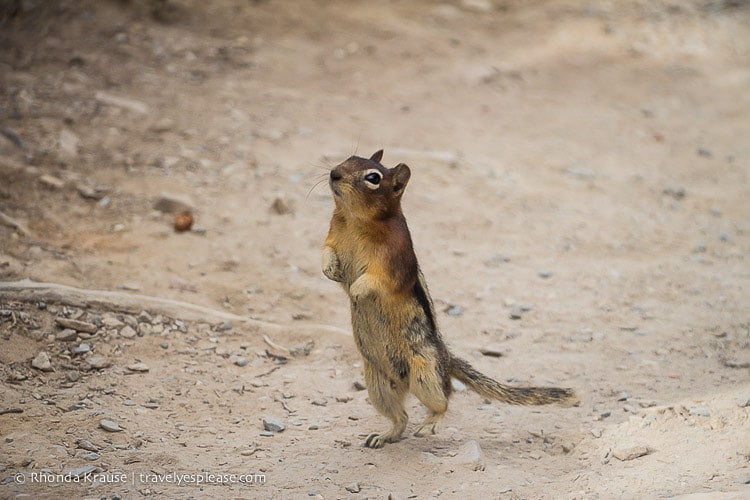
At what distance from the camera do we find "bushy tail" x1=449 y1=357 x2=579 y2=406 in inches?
182

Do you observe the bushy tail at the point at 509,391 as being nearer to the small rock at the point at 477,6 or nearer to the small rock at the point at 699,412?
the small rock at the point at 699,412

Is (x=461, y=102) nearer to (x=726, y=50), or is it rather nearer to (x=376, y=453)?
(x=726, y=50)

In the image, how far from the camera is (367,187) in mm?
4043

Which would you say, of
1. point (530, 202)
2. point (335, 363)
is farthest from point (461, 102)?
point (335, 363)

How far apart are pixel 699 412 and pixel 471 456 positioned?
1355 millimetres

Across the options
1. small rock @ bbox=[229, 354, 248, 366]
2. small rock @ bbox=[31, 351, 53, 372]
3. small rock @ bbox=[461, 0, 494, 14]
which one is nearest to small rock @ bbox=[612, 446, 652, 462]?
small rock @ bbox=[229, 354, 248, 366]

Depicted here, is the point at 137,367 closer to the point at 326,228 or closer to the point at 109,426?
the point at 109,426

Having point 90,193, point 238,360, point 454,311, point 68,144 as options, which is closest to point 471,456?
point 238,360

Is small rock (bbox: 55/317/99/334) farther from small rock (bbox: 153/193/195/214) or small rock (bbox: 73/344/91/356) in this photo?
small rock (bbox: 153/193/195/214)

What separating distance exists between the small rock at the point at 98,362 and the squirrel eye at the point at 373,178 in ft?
6.73

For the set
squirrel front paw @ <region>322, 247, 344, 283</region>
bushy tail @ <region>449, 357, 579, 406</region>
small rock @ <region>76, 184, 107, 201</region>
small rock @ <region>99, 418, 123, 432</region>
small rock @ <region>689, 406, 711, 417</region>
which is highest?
squirrel front paw @ <region>322, 247, 344, 283</region>

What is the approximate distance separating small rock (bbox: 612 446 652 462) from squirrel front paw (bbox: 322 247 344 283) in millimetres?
1753

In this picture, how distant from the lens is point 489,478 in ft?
13.6

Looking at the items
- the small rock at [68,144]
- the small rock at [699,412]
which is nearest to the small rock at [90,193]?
the small rock at [68,144]
